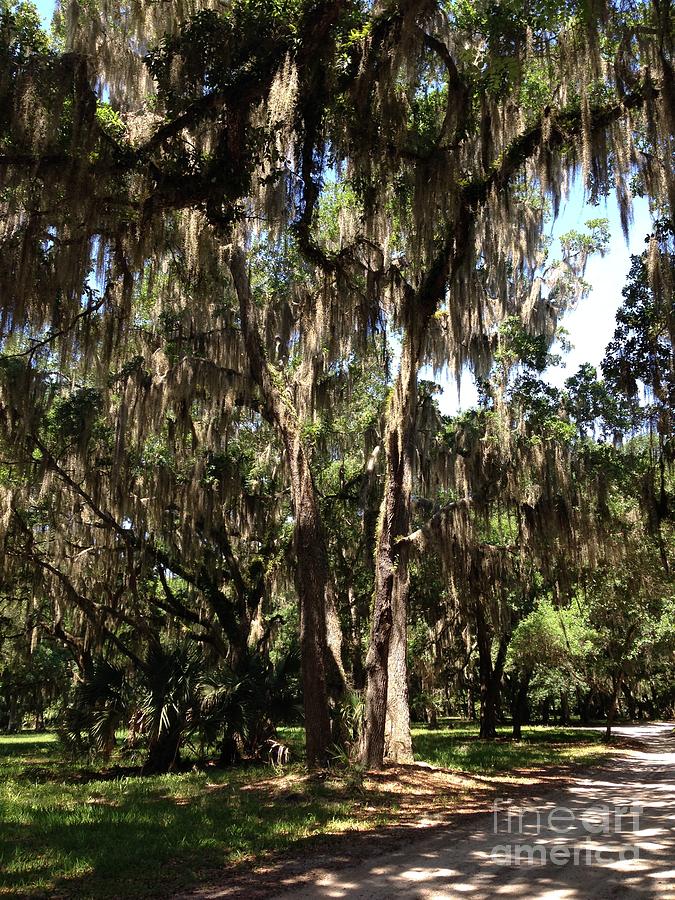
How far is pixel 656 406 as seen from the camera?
1009 cm

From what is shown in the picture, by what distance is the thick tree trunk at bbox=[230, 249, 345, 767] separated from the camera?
8.83 meters

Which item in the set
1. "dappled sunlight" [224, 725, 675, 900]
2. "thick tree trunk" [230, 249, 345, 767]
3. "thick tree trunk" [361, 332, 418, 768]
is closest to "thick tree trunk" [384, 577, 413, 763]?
"thick tree trunk" [361, 332, 418, 768]

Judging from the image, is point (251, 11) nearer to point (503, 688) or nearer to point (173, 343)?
point (173, 343)

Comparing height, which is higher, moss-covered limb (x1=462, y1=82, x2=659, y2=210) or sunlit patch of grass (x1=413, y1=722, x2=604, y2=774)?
moss-covered limb (x1=462, y1=82, x2=659, y2=210)

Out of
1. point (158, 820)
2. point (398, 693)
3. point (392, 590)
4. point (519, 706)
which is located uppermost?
point (392, 590)

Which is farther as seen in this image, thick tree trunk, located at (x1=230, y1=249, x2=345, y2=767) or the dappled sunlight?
thick tree trunk, located at (x1=230, y1=249, x2=345, y2=767)

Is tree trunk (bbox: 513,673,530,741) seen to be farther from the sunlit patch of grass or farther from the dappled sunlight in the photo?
the dappled sunlight

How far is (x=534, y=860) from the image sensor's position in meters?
4.67

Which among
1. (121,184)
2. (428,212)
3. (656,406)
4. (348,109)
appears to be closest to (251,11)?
(348,109)

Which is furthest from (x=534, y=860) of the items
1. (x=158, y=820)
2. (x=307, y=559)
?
(x=307, y=559)

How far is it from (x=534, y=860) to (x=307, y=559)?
16.9 feet

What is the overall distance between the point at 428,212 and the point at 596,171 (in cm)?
181

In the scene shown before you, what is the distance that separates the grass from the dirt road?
93 centimetres

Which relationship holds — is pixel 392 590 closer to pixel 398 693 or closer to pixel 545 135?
pixel 398 693
